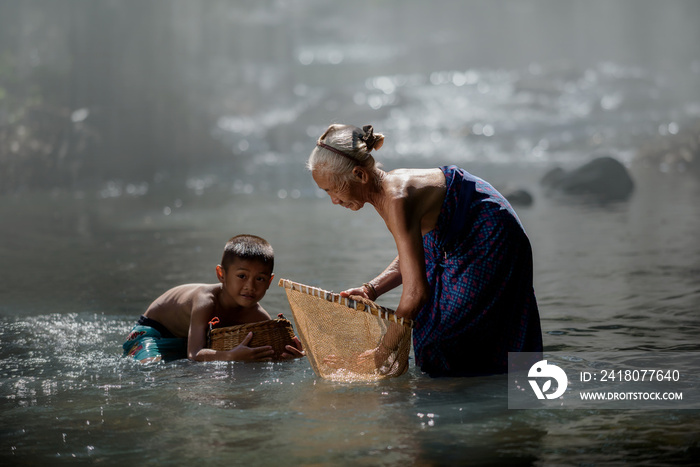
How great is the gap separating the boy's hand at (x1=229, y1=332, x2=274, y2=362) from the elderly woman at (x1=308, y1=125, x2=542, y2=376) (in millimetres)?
698

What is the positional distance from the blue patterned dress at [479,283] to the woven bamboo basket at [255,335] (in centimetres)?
92

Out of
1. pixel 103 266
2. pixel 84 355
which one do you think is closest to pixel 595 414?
pixel 84 355

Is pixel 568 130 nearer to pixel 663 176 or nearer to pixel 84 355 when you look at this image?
pixel 663 176

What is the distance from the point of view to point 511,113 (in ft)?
92.3

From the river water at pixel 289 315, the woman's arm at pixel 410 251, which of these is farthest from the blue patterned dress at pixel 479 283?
the woman's arm at pixel 410 251

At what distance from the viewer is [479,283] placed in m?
3.68

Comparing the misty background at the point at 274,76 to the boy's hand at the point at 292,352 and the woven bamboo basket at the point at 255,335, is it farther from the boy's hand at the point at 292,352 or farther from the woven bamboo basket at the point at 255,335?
the woven bamboo basket at the point at 255,335

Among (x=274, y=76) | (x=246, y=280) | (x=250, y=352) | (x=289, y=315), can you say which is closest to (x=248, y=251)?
(x=246, y=280)

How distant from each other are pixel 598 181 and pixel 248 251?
1191 centimetres

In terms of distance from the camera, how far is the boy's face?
432cm

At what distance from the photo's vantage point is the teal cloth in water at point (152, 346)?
14.6 ft

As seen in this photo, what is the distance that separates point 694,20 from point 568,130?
69.5 ft

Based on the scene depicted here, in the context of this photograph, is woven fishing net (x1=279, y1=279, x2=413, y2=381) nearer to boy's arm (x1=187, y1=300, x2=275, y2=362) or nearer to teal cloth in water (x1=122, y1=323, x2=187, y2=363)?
boy's arm (x1=187, y1=300, x2=275, y2=362)

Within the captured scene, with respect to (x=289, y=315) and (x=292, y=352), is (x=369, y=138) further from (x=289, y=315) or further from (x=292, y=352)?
(x=289, y=315)
